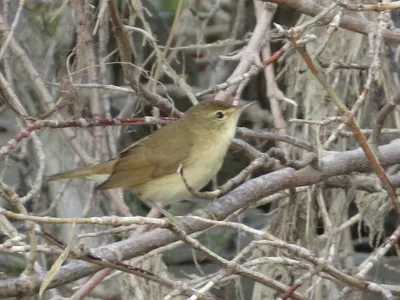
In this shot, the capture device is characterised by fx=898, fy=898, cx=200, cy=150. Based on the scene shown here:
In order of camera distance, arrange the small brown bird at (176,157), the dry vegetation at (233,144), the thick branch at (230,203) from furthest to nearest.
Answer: the small brown bird at (176,157) < the dry vegetation at (233,144) < the thick branch at (230,203)

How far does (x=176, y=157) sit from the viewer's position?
3.53m

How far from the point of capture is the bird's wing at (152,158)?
11.4 feet

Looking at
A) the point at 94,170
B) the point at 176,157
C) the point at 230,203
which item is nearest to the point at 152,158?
the point at 176,157

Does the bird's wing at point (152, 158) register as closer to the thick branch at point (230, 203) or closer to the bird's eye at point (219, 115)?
the bird's eye at point (219, 115)

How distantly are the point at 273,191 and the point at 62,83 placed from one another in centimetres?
77

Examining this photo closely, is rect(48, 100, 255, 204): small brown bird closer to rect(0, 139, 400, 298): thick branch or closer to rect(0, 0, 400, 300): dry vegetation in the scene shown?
rect(0, 0, 400, 300): dry vegetation

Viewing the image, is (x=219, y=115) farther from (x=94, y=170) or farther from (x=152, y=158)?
(x=94, y=170)

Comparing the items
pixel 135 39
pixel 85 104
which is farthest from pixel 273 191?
pixel 135 39

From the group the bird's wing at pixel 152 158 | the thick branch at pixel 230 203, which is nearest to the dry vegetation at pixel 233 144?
the thick branch at pixel 230 203

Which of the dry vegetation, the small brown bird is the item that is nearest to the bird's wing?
the small brown bird

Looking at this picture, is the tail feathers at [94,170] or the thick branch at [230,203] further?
the tail feathers at [94,170]

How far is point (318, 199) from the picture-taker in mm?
3445

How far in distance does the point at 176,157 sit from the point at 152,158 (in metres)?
0.10

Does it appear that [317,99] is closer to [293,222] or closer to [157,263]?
[293,222]
